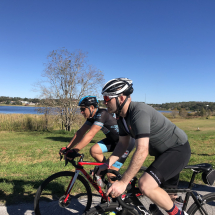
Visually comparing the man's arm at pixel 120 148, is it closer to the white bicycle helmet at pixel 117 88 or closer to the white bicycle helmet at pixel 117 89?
the white bicycle helmet at pixel 117 89

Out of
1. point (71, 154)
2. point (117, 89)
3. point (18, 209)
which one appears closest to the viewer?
point (117, 89)

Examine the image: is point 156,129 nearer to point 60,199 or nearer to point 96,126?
point 96,126

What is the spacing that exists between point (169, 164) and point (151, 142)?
33cm

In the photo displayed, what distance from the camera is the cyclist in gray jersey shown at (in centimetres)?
202

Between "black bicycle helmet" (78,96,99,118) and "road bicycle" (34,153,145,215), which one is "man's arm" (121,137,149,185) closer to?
"road bicycle" (34,153,145,215)

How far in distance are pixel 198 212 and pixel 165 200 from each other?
75 cm

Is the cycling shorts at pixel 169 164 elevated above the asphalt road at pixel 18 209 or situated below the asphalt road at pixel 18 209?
above

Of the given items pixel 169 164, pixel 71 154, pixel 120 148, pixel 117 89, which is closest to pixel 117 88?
pixel 117 89

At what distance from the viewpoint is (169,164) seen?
7.39 feet

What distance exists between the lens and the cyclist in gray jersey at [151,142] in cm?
202

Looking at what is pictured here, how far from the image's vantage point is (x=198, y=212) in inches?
97.4

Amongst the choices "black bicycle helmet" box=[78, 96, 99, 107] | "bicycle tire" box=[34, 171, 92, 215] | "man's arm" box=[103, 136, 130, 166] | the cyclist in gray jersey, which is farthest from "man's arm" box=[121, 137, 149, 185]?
"black bicycle helmet" box=[78, 96, 99, 107]

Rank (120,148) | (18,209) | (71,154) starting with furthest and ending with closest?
(18,209), (71,154), (120,148)

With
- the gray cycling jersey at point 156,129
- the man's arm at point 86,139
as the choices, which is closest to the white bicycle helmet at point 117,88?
the gray cycling jersey at point 156,129
